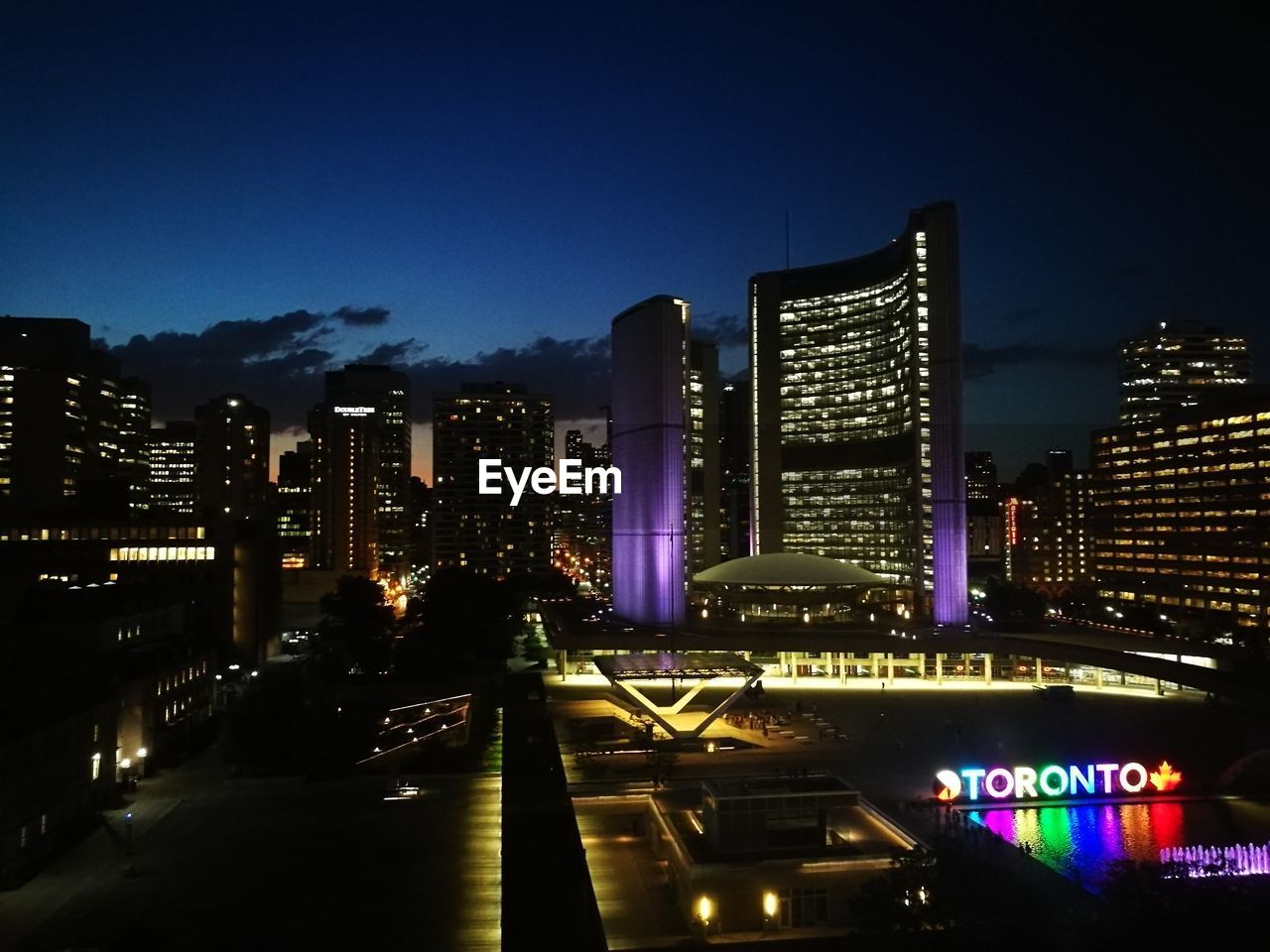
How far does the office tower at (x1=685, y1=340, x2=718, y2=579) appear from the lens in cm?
10412

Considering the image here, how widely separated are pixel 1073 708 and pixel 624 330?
37985 mm

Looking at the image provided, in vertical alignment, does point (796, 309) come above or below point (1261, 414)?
above

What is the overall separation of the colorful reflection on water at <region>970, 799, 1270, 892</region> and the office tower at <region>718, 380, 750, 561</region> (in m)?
95.8

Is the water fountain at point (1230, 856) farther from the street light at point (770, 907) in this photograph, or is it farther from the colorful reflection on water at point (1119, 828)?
the street light at point (770, 907)

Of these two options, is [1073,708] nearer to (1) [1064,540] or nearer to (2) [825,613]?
(2) [825,613]

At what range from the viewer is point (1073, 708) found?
4441 centimetres

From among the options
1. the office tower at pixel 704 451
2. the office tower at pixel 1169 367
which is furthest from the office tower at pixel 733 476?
the office tower at pixel 1169 367

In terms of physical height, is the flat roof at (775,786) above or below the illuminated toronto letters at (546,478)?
below

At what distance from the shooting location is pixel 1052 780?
29078 millimetres

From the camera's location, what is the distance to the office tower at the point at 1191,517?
3278 inches

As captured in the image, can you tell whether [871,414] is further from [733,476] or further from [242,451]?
[242,451]

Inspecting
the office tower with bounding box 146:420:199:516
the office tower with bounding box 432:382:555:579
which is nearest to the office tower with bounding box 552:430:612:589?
the office tower with bounding box 432:382:555:579

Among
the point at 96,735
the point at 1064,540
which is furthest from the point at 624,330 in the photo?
the point at 1064,540

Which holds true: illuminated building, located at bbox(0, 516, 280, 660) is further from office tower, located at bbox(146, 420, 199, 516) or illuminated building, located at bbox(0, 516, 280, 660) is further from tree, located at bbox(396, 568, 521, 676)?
office tower, located at bbox(146, 420, 199, 516)
